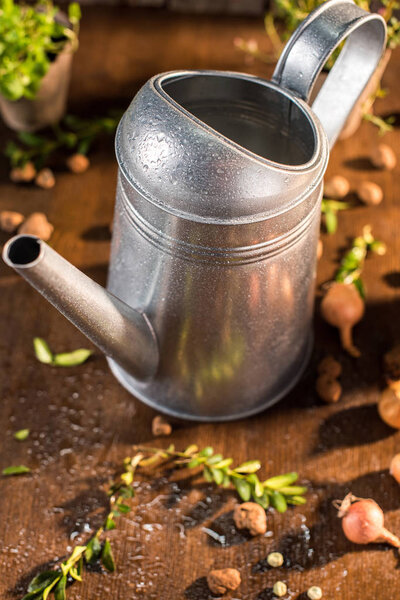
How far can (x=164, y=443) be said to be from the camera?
0.72m

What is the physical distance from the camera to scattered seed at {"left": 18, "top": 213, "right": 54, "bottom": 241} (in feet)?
2.75

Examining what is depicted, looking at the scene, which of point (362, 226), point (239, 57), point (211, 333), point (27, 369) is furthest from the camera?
point (239, 57)

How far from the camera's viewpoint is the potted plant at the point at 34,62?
828 millimetres

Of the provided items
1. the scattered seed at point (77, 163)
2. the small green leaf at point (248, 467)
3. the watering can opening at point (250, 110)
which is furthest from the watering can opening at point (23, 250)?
the scattered seed at point (77, 163)

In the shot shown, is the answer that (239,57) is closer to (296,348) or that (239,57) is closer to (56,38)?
(56,38)

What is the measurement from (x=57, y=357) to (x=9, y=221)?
0.19 meters

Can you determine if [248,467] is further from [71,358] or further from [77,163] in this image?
[77,163]

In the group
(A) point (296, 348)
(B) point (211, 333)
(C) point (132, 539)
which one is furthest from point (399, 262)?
(C) point (132, 539)

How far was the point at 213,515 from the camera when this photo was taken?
671 millimetres

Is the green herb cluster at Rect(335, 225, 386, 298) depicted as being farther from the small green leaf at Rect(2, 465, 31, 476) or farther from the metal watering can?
the small green leaf at Rect(2, 465, 31, 476)

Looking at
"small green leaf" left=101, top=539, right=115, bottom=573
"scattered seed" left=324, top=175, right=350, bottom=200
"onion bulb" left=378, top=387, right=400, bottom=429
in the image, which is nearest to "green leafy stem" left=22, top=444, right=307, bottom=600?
"small green leaf" left=101, top=539, right=115, bottom=573

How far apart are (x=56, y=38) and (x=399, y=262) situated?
0.51 metres

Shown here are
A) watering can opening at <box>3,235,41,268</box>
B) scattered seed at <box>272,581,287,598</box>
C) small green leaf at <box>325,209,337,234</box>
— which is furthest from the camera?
small green leaf at <box>325,209,337,234</box>

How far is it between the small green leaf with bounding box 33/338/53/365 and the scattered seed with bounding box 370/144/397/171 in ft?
1.56
